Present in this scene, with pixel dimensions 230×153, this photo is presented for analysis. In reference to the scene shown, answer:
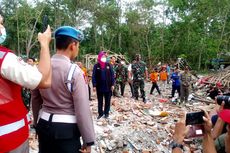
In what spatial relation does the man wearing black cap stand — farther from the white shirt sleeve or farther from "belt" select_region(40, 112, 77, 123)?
the white shirt sleeve

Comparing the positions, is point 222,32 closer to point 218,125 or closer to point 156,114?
point 156,114

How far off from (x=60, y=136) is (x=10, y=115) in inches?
29.4

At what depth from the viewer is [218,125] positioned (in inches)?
133

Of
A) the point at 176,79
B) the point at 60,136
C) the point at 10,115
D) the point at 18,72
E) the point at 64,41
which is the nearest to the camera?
the point at 18,72

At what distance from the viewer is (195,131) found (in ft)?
8.80

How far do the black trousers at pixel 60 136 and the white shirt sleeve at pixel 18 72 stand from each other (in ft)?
2.66

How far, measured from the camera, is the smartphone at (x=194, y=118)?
2626mm

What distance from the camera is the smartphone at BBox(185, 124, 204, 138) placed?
2.65 metres

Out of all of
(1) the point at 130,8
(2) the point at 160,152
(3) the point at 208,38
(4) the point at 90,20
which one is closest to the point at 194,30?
(3) the point at 208,38

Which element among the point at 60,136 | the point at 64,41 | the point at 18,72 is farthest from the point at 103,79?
the point at 18,72

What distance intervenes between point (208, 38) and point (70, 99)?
35335 millimetres

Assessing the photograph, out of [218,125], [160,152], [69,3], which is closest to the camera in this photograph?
[218,125]

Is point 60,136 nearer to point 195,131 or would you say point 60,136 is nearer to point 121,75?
point 195,131

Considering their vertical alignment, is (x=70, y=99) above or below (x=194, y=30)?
below
